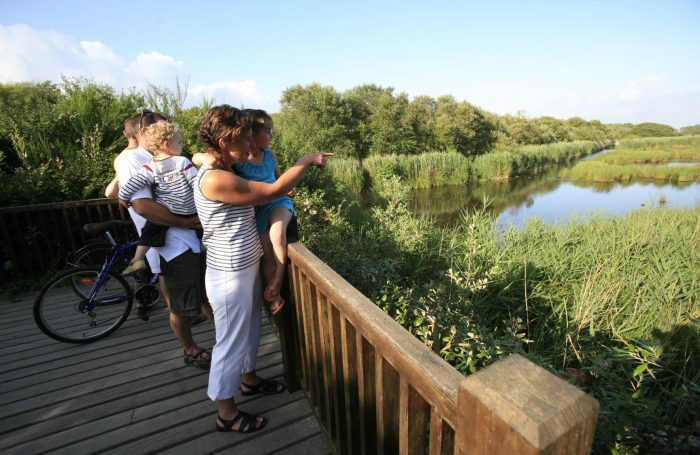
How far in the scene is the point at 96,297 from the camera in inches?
115

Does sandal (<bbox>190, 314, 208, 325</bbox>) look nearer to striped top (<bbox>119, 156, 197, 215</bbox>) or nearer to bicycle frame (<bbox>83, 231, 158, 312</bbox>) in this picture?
bicycle frame (<bbox>83, 231, 158, 312</bbox>)

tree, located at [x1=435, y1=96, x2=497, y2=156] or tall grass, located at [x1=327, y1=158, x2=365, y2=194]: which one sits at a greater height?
tree, located at [x1=435, y1=96, x2=497, y2=156]

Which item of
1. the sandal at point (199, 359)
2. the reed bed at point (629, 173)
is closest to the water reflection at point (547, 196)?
the reed bed at point (629, 173)

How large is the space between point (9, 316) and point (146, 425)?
2594 mm

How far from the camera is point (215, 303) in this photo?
1.64 meters

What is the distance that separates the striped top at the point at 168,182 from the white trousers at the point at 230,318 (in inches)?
27.0

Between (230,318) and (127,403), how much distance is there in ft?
3.62

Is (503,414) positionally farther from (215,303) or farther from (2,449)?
(2,449)

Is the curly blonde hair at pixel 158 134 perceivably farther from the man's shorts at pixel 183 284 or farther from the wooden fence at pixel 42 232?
the wooden fence at pixel 42 232

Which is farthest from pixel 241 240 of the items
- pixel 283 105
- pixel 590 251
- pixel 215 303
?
pixel 283 105

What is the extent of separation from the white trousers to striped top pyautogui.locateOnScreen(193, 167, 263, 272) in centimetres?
5

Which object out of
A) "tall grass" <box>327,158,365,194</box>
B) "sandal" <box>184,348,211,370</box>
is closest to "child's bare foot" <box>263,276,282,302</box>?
"sandal" <box>184,348,211,370</box>

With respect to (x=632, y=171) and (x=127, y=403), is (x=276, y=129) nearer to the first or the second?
(x=127, y=403)

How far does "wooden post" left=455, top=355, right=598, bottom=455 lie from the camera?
0.47m
